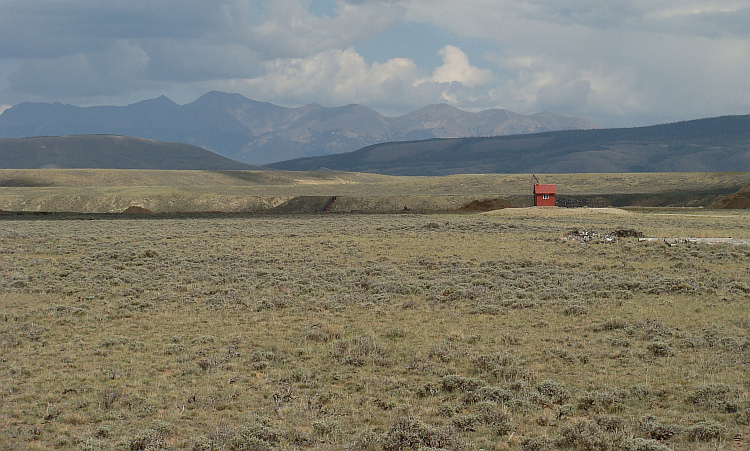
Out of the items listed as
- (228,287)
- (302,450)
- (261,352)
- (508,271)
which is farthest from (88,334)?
(508,271)

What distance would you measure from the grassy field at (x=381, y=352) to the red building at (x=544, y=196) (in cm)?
4091

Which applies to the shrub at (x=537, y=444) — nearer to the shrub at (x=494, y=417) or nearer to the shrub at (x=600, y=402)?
the shrub at (x=494, y=417)

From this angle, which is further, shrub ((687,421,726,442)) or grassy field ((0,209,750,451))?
grassy field ((0,209,750,451))

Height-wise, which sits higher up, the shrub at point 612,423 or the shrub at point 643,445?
the shrub at point 643,445

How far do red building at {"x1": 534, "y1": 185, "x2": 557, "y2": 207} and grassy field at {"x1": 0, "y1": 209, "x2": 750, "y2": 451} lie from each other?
134 ft

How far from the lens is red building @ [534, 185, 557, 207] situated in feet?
234

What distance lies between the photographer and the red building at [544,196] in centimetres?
7125

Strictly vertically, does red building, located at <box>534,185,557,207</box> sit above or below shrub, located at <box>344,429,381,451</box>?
above

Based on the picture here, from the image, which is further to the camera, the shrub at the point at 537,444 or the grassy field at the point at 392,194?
the grassy field at the point at 392,194

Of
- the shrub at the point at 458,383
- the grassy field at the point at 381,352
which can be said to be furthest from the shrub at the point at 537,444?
the shrub at the point at 458,383

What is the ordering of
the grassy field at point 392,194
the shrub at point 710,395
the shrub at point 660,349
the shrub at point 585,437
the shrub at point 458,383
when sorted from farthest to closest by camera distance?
the grassy field at point 392,194
the shrub at point 660,349
the shrub at point 458,383
the shrub at point 710,395
the shrub at point 585,437

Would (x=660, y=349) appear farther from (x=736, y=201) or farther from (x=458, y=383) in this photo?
(x=736, y=201)

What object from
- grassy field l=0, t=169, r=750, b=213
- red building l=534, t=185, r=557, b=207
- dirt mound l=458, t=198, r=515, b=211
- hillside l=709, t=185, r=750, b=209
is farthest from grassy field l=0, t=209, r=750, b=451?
grassy field l=0, t=169, r=750, b=213

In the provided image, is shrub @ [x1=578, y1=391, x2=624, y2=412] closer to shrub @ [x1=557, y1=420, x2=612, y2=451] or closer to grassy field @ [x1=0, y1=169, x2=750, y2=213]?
shrub @ [x1=557, y1=420, x2=612, y2=451]
